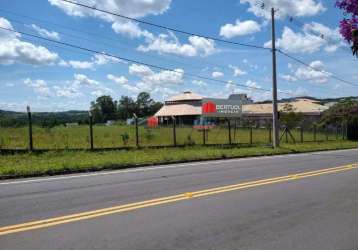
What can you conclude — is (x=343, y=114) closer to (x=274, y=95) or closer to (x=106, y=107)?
(x=274, y=95)

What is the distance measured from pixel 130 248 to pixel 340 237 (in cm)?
300

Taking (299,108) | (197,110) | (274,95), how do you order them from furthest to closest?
(197,110), (299,108), (274,95)

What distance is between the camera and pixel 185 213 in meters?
7.42

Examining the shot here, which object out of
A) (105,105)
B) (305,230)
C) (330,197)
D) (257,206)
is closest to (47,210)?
(257,206)

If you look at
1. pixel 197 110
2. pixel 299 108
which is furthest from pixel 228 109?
pixel 197 110

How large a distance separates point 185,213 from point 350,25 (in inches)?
154

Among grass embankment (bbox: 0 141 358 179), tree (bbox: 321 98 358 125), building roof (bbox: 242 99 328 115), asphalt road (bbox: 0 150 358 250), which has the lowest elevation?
asphalt road (bbox: 0 150 358 250)

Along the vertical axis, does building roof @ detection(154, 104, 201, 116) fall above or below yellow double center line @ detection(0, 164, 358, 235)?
above

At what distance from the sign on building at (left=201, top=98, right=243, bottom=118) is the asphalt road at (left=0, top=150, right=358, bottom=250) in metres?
21.7

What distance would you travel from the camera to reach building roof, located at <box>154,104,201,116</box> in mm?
86287

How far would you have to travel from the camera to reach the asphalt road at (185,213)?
19.1ft

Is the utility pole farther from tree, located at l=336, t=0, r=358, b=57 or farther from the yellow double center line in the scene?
tree, located at l=336, t=0, r=358, b=57

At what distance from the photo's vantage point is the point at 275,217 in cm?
729

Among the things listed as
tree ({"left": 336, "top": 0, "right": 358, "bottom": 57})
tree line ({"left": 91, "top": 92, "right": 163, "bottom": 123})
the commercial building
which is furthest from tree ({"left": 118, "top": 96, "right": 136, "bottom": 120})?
tree ({"left": 336, "top": 0, "right": 358, "bottom": 57})
